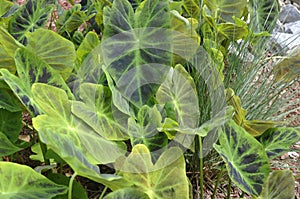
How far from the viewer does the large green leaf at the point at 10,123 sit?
1.21 metres

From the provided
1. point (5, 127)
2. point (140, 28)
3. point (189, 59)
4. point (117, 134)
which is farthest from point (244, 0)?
point (5, 127)

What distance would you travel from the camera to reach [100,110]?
1190 mm

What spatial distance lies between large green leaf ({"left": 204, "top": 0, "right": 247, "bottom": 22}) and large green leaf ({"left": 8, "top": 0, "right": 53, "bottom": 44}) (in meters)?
0.56

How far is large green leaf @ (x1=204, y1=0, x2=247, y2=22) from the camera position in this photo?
1603 mm

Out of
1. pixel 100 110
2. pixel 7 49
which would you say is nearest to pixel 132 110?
pixel 100 110

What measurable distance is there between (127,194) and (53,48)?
1.45 feet

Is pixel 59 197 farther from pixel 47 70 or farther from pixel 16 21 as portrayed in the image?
pixel 16 21

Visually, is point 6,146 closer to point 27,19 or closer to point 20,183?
point 20,183

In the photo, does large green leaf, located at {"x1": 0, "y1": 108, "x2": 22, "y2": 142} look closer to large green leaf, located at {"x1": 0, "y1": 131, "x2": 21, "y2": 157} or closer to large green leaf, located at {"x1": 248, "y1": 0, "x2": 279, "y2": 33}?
large green leaf, located at {"x1": 0, "y1": 131, "x2": 21, "y2": 157}

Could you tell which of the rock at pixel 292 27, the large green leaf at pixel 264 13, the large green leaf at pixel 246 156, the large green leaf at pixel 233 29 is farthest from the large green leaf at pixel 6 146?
the rock at pixel 292 27

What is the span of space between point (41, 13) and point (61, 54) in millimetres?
233

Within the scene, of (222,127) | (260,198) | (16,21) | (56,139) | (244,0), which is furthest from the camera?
(244,0)

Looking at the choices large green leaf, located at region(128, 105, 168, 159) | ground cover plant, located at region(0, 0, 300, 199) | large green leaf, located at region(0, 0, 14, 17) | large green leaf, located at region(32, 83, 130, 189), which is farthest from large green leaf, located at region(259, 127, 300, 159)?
large green leaf, located at region(0, 0, 14, 17)

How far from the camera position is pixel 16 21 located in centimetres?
138
